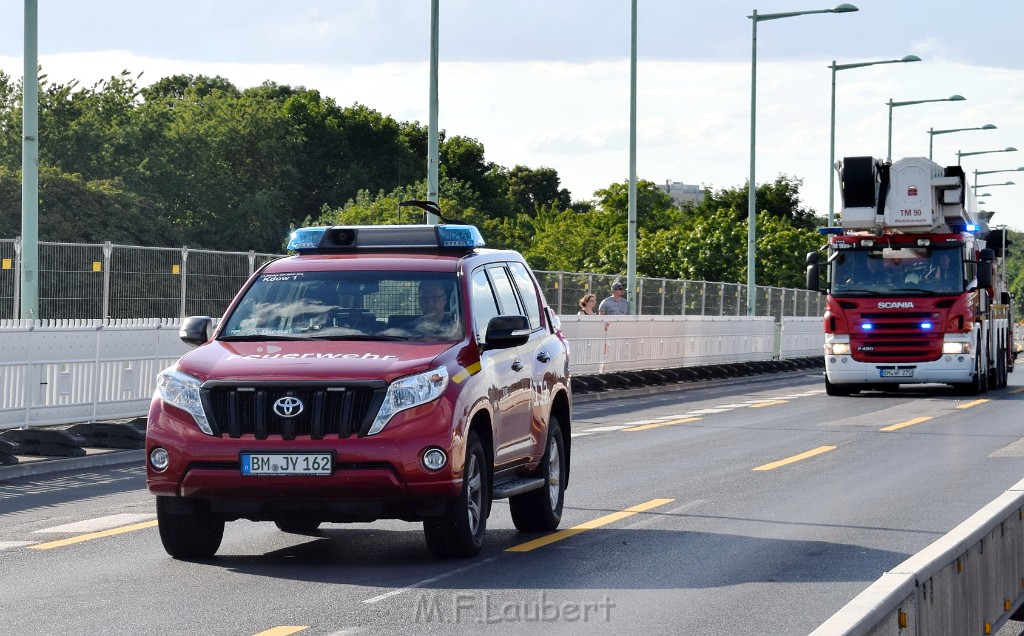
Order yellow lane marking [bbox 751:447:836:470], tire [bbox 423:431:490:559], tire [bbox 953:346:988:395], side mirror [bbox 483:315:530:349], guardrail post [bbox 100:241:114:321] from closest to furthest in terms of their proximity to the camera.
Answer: tire [bbox 423:431:490:559] → side mirror [bbox 483:315:530:349] → yellow lane marking [bbox 751:447:836:470] → guardrail post [bbox 100:241:114:321] → tire [bbox 953:346:988:395]

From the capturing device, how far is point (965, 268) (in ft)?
97.3

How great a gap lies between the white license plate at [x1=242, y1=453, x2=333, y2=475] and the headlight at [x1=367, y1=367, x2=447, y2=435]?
28 cm

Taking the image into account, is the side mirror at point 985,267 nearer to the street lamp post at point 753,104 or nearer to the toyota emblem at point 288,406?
the street lamp post at point 753,104

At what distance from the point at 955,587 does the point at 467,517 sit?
3902mm

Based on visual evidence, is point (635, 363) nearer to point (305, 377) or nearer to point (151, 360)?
point (151, 360)

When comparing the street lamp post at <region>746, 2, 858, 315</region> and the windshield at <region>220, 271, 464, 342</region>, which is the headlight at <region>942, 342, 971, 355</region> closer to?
the street lamp post at <region>746, 2, 858, 315</region>

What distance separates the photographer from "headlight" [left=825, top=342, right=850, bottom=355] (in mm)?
30453

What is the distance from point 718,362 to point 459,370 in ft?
110

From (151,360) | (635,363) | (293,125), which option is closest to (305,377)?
(151,360)

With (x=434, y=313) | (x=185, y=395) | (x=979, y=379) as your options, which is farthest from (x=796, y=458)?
(x=979, y=379)

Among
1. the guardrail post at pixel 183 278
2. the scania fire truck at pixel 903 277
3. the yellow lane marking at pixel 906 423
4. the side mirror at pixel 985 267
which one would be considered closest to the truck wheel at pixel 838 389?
the scania fire truck at pixel 903 277

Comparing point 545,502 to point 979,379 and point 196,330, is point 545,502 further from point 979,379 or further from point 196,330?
point 979,379

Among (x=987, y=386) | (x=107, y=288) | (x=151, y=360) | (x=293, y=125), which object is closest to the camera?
(x=151, y=360)

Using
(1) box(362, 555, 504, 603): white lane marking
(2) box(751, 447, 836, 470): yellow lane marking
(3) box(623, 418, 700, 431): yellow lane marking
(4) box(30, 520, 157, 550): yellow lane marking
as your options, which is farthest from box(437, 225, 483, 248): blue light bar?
(3) box(623, 418, 700, 431): yellow lane marking
